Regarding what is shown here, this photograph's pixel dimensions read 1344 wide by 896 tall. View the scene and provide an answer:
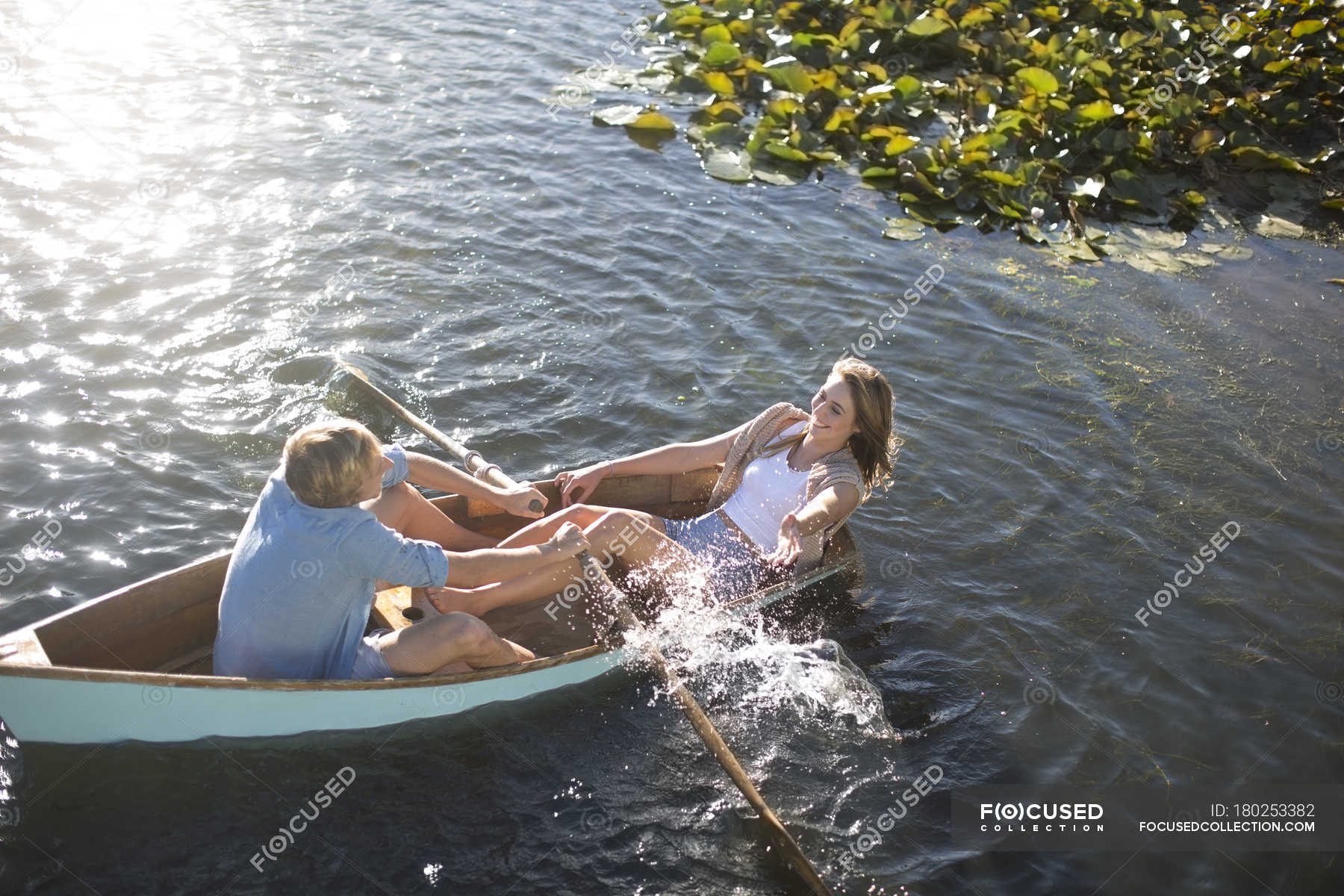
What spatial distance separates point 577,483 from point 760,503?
1041mm

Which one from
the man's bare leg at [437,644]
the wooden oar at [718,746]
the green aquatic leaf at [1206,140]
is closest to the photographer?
the wooden oar at [718,746]

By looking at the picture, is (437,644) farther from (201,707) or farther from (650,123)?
(650,123)

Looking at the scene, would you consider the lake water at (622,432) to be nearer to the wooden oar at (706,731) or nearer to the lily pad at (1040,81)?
the wooden oar at (706,731)

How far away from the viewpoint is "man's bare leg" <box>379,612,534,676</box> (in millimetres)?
4578

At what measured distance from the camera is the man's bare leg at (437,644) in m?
4.58

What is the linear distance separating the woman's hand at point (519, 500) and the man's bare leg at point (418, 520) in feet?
1.07

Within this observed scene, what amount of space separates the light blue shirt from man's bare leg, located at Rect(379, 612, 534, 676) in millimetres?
169
